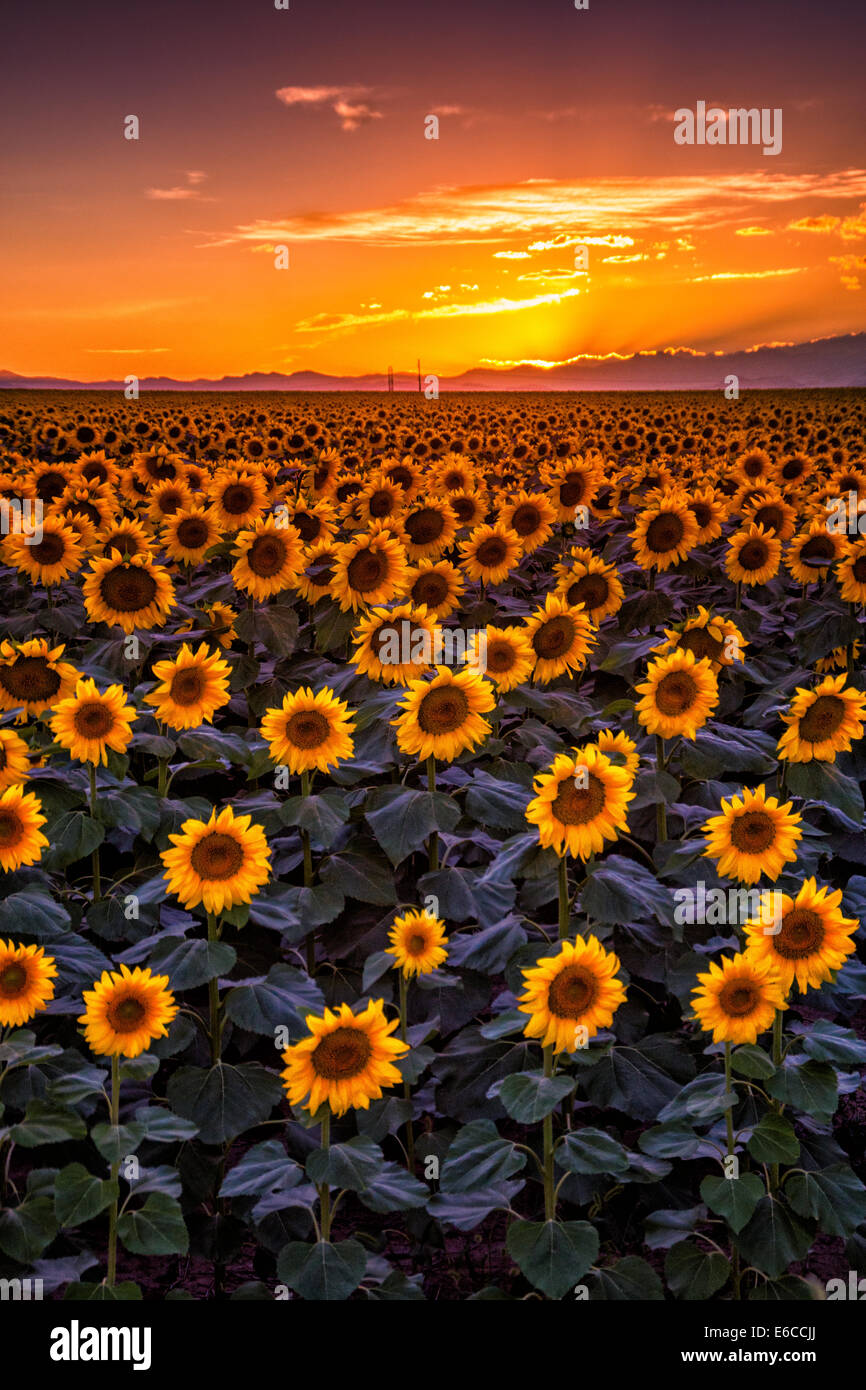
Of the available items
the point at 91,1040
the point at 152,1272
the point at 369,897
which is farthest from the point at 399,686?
the point at 152,1272

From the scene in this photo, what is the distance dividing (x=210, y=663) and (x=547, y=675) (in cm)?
165

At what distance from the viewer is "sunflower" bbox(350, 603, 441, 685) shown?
5133 millimetres

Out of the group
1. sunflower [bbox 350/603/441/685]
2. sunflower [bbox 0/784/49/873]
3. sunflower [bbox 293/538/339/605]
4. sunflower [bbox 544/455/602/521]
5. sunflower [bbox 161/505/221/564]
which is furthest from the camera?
sunflower [bbox 544/455/602/521]

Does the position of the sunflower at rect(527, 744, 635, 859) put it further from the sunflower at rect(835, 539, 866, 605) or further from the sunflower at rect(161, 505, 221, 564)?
the sunflower at rect(161, 505, 221, 564)

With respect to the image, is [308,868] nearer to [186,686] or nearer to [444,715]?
[444,715]

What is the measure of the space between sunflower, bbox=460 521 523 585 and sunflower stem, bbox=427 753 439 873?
A: 10.5ft

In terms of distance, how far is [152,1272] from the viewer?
4.46 meters

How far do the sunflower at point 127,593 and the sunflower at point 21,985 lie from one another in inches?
118

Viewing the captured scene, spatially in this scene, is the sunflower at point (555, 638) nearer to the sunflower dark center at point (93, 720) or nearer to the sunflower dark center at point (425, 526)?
the sunflower dark center at point (93, 720)

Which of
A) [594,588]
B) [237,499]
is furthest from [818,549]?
[237,499]

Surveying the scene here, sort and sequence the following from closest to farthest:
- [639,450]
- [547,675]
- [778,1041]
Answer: [778,1041] → [547,675] → [639,450]

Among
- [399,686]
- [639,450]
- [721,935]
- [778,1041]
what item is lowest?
[778,1041]

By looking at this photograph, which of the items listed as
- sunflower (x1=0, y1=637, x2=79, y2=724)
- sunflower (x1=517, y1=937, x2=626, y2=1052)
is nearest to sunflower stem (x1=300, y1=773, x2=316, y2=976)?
sunflower (x1=517, y1=937, x2=626, y2=1052)
